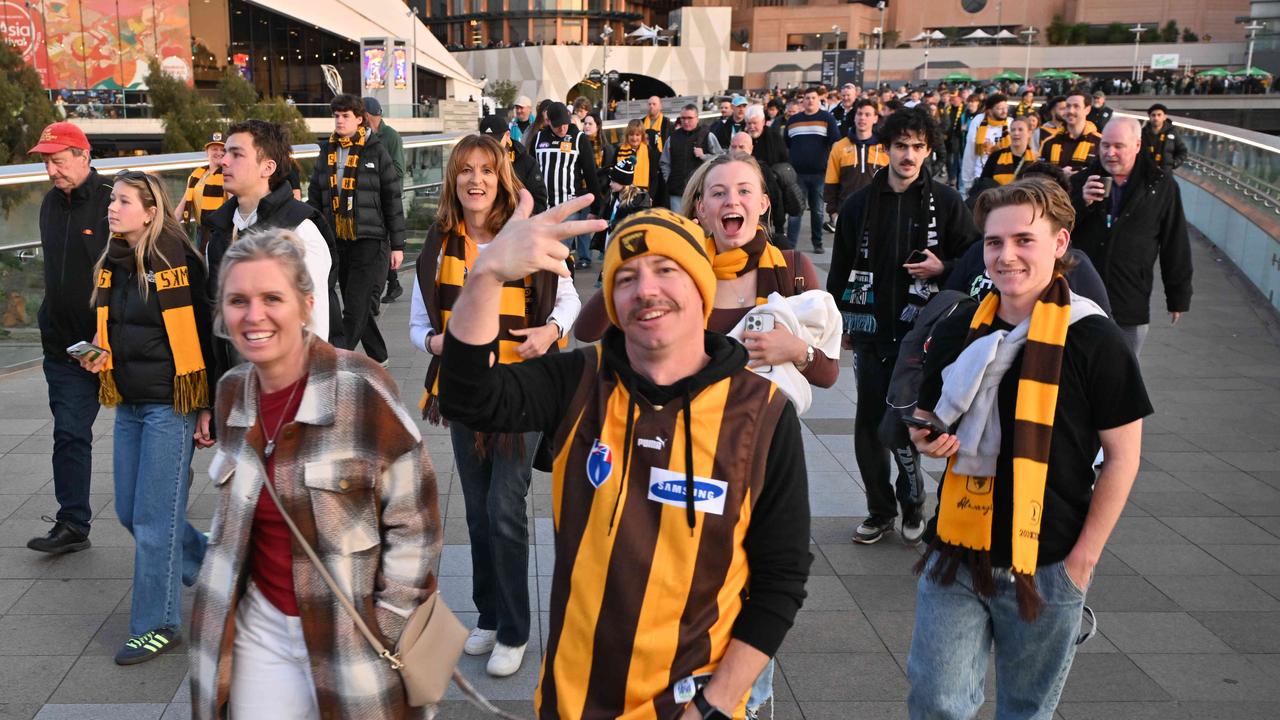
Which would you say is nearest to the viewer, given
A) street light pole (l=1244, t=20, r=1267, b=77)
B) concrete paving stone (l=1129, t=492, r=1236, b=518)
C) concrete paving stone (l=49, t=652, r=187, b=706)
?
concrete paving stone (l=49, t=652, r=187, b=706)

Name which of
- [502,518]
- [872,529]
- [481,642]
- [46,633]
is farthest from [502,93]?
[502,518]

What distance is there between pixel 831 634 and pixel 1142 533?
2226 millimetres

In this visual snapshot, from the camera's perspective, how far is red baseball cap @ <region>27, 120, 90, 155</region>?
5098 mm

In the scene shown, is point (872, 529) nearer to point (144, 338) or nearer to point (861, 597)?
point (861, 597)

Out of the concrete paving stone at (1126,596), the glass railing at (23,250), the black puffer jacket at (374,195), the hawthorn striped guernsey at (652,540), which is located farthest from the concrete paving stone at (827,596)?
the glass railing at (23,250)

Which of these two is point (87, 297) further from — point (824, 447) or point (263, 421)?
point (824, 447)

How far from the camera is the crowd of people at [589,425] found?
2.36 m

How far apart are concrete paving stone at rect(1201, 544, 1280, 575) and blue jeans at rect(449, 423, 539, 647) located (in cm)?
355

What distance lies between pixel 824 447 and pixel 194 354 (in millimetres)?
4244

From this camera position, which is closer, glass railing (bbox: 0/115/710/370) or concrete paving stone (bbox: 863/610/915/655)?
concrete paving stone (bbox: 863/610/915/655)

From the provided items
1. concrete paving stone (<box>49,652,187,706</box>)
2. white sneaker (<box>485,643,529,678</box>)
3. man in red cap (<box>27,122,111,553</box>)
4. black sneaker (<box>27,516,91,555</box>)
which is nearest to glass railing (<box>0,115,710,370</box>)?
man in red cap (<box>27,122,111,553</box>)

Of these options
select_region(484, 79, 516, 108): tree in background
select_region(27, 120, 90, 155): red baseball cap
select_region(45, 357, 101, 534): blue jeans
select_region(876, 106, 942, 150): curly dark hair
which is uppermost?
select_region(484, 79, 516, 108): tree in background

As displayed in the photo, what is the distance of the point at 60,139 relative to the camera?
16.8ft

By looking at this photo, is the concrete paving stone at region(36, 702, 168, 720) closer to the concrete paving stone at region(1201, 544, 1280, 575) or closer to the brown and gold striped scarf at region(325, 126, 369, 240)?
the concrete paving stone at region(1201, 544, 1280, 575)
